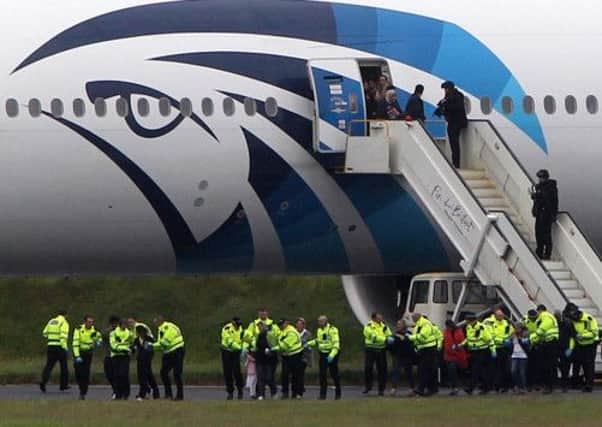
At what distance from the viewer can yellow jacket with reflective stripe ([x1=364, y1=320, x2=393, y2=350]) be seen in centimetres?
4009

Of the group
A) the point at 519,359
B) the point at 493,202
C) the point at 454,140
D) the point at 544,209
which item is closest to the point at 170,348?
the point at 519,359

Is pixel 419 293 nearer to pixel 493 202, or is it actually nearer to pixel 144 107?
pixel 493 202

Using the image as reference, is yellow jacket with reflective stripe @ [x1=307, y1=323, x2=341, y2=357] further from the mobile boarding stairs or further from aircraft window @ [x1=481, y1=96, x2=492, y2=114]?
aircraft window @ [x1=481, y1=96, x2=492, y2=114]

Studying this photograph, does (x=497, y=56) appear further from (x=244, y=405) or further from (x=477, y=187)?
(x=244, y=405)

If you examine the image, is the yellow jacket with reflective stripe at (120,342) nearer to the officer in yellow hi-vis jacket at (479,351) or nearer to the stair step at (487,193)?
the officer in yellow hi-vis jacket at (479,351)

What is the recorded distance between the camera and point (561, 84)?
42094 millimetres

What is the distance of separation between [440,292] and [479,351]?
12.7 feet

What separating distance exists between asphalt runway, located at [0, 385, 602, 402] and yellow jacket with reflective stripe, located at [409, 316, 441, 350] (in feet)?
3.08

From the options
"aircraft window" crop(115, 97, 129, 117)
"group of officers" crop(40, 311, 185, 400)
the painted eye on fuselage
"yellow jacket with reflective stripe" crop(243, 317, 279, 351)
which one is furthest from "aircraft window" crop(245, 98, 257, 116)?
"group of officers" crop(40, 311, 185, 400)


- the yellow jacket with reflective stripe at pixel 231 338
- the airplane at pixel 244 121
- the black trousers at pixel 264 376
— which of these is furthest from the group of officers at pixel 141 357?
the airplane at pixel 244 121

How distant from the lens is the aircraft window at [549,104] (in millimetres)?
41906

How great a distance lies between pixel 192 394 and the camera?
4138 cm

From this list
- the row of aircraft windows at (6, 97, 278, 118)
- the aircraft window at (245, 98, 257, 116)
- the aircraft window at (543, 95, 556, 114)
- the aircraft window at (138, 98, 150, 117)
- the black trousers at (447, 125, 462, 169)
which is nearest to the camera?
the row of aircraft windows at (6, 97, 278, 118)

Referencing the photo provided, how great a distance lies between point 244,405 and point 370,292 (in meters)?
9.12
